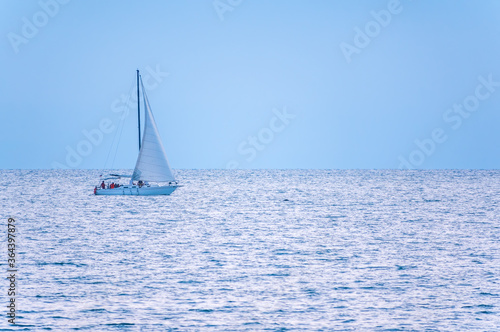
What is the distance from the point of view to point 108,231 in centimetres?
5156

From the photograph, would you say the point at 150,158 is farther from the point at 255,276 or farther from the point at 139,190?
the point at 255,276

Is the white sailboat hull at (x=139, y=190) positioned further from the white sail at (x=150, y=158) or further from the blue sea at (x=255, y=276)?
the blue sea at (x=255, y=276)

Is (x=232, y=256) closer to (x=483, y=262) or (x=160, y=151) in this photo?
(x=483, y=262)

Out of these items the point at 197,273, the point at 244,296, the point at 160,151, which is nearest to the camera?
the point at 244,296

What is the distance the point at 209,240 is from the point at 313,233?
29.6 feet

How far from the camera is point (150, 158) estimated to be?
261ft

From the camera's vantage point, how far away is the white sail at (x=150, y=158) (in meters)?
79.4

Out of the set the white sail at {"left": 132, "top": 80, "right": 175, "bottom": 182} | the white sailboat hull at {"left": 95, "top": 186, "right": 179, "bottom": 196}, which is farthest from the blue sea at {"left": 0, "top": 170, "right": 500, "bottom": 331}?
the white sailboat hull at {"left": 95, "top": 186, "right": 179, "bottom": 196}

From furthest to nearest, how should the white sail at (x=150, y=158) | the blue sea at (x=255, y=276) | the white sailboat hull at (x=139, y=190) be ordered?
the white sailboat hull at (x=139, y=190) → the white sail at (x=150, y=158) → the blue sea at (x=255, y=276)

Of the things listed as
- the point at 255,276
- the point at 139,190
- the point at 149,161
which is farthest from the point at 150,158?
the point at 255,276

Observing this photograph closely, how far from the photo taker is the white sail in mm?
79375

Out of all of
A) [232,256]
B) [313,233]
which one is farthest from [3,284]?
[313,233]

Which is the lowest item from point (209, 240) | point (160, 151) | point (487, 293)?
point (487, 293)

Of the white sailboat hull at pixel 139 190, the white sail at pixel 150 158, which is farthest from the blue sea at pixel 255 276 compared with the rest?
the white sailboat hull at pixel 139 190
